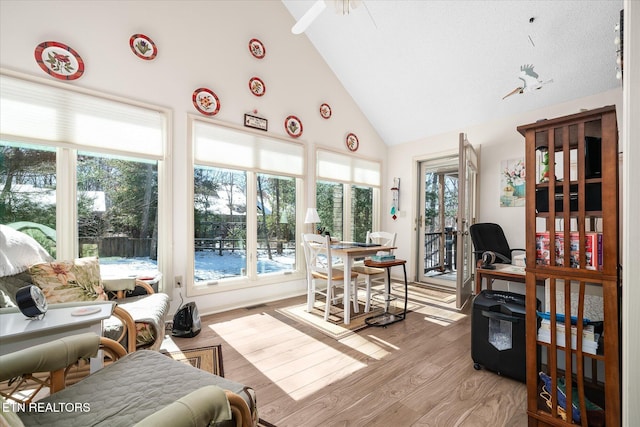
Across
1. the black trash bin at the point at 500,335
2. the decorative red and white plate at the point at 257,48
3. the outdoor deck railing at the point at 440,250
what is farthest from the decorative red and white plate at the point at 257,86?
the outdoor deck railing at the point at 440,250

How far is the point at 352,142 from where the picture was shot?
15.8ft

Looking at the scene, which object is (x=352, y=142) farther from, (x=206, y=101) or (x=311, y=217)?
(x=206, y=101)

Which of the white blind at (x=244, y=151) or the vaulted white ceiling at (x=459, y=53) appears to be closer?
the vaulted white ceiling at (x=459, y=53)

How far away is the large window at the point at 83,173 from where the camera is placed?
2.37m

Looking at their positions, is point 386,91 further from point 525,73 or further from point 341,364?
point 341,364

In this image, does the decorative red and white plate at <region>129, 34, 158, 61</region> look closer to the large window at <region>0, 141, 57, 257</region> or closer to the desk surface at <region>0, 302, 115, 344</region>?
the large window at <region>0, 141, 57, 257</region>

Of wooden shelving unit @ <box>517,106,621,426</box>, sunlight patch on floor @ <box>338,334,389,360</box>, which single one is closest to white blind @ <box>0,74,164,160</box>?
sunlight patch on floor @ <box>338,334,389,360</box>

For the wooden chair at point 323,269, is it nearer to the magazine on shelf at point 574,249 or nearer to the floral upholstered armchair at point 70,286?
the floral upholstered armchair at point 70,286

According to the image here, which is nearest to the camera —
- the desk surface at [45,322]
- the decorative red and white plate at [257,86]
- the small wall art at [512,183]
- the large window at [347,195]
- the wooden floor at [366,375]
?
the desk surface at [45,322]

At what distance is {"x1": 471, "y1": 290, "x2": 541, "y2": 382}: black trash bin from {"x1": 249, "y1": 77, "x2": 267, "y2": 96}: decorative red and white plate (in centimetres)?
330

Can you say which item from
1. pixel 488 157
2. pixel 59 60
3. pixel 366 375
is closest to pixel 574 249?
pixel 366 375

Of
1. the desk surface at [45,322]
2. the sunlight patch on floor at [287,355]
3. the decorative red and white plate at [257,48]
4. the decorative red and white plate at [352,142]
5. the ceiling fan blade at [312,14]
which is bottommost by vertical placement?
the sunlight patch on floor at [287,355]

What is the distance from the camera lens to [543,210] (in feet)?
4.95

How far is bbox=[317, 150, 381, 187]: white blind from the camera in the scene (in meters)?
4.46
